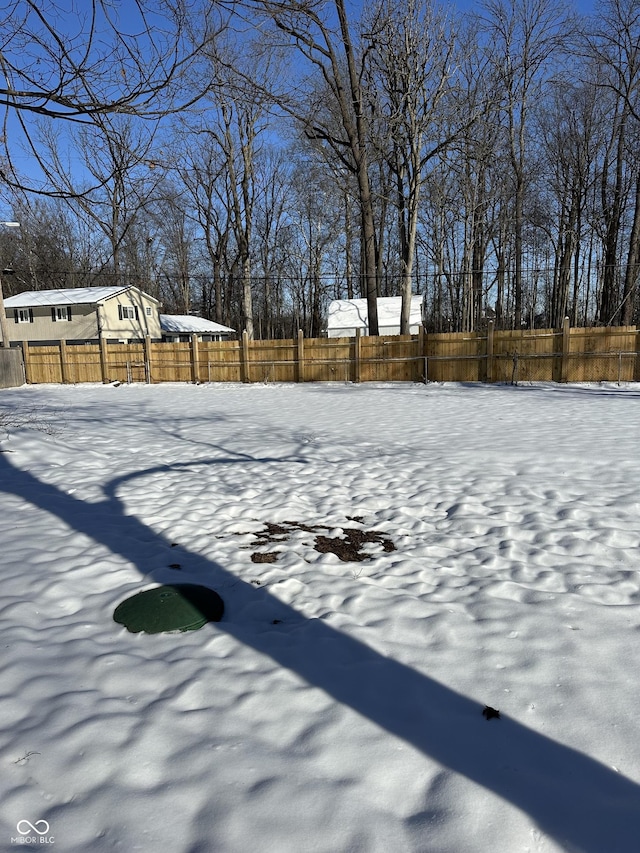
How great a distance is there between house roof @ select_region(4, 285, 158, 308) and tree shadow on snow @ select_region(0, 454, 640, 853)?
33849 mm

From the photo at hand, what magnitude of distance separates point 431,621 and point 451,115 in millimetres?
21948

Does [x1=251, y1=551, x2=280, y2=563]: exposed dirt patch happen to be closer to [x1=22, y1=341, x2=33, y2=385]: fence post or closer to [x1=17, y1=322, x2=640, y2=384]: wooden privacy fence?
[x1=17, y1=322, x2=640, y2=384]: wooden privacy fence

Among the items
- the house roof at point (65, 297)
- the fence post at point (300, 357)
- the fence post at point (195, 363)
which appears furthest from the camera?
the house roof at point (65, 297)

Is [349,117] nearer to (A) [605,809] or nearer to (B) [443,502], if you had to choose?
(B) [443,502]

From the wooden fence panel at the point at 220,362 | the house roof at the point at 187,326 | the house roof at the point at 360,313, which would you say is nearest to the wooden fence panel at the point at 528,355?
the wooden fence panel at the point at 220,362

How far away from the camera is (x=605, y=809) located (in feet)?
5.48

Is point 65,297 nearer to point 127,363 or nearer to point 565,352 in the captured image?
point 127,363

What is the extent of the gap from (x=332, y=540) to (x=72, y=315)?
34.6m

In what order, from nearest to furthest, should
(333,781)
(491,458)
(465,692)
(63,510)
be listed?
(333,781) < (465,692) < (63,510) < (491,458)

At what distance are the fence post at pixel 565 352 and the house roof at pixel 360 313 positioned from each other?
525 inches

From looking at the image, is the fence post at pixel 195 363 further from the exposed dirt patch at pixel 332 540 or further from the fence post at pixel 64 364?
the exposed dirt patch at pixel 332 540

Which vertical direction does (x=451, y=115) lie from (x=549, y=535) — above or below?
above

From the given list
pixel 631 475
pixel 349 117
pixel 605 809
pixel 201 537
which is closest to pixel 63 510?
pixel 201 537

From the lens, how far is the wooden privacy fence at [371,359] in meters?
16.8
